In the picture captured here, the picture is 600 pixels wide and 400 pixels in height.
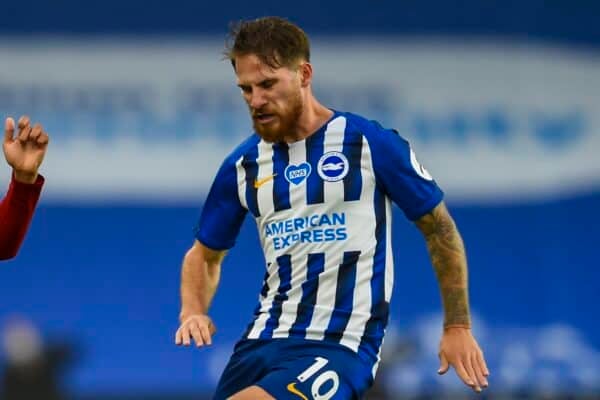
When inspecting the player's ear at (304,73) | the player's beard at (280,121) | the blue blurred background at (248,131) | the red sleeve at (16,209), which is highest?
the blue blurred background at (248,131)

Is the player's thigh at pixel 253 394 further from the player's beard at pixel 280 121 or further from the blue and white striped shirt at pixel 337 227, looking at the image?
the player's beard at pixel 280 121

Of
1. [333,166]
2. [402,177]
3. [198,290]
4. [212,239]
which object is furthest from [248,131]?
[402,177]

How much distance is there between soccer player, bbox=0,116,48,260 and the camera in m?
5.24

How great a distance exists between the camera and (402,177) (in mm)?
5250

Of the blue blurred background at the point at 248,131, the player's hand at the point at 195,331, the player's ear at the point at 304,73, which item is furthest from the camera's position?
the blue blurred background at the point at 248,131

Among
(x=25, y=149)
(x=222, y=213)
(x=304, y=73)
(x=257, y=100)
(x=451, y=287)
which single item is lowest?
(x=451, y=287)

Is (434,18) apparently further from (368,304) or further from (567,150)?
(368,304)

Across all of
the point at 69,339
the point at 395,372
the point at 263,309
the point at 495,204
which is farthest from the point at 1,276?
the point at 263,309

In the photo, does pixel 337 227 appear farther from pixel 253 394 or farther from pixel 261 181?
pixel 253 394

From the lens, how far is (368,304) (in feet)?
17.3

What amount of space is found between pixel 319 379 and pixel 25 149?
4.38 ft

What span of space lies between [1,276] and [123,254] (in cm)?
92

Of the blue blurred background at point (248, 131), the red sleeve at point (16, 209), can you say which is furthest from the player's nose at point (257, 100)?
the blue blurred background at point (248, 131)

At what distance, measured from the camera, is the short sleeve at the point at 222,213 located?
5.55 metres
